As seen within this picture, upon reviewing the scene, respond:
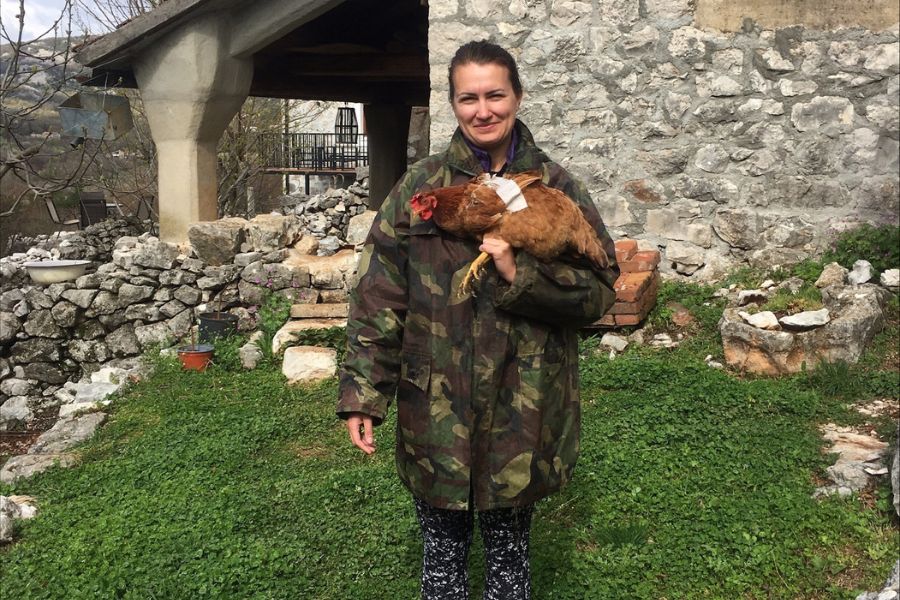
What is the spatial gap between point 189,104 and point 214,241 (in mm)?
1232

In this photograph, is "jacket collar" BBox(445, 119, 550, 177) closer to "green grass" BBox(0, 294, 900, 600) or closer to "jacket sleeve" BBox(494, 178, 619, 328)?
"jacket sleeve" BBox(494, 178, 619, 328)

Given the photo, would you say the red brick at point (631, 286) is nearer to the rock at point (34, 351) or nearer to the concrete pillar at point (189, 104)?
the concrete pillar at point (189, 104)

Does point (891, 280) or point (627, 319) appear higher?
point (891, 280)

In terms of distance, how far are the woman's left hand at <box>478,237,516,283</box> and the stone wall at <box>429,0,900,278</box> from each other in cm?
409

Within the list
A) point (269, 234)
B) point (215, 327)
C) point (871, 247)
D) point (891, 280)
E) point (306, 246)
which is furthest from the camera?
point (306, 246)

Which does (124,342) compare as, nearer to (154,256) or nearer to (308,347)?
(154,256)

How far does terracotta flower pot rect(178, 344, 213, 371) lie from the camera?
5.87 metres

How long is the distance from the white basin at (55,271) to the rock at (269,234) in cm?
157

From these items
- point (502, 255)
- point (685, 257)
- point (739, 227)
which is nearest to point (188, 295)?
point (685, 257)

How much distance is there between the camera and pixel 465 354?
1.93m

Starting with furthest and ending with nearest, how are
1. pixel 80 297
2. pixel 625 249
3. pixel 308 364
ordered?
pixel 80 297
pixel 625 249
pixel 308 364

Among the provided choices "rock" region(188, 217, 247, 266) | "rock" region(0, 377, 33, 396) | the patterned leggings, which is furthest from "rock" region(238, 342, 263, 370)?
the patterned leggings

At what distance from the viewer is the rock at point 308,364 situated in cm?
539

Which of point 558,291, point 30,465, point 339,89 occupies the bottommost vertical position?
point 30,465
